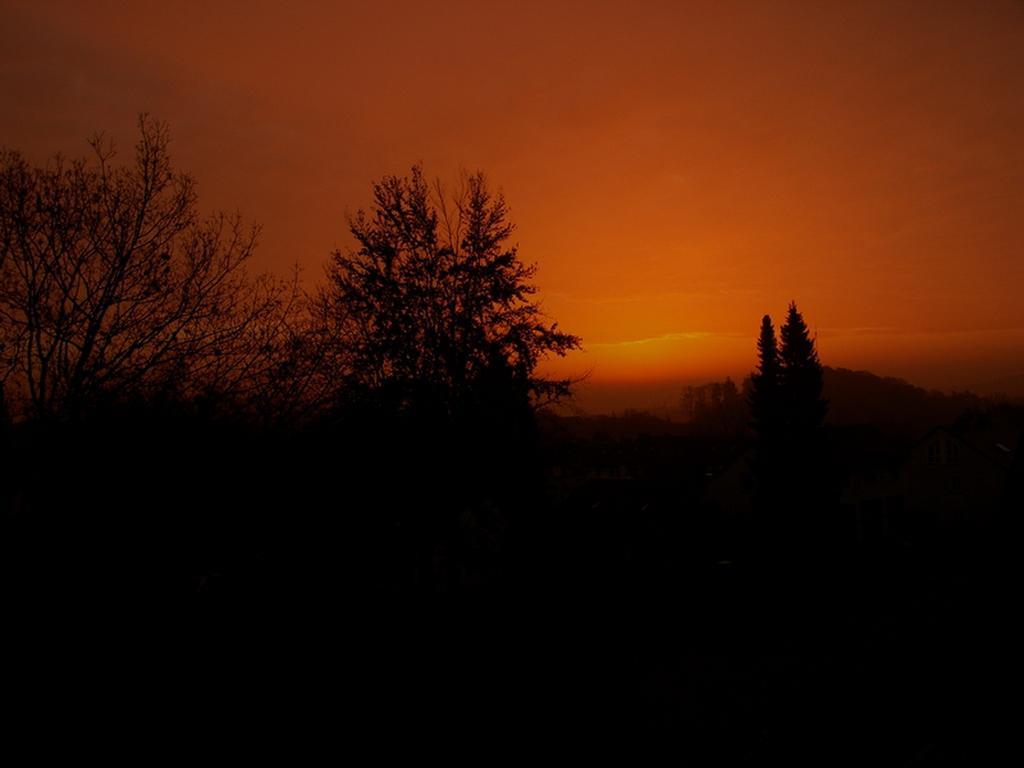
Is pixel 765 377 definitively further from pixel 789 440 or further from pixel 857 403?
pixel 857 403

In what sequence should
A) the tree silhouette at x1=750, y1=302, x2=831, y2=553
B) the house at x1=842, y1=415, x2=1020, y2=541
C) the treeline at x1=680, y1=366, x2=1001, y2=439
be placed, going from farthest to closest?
1. the treeline at x1=680, y1=366, x2=1001, y2=439
2. the house at x1=842, y1=415, x2=1020, y2=541
3. the tree silhouette at x1=750, y1=302, x2=831, y2=553

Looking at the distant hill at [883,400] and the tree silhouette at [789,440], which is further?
the distant hill at [883,400]

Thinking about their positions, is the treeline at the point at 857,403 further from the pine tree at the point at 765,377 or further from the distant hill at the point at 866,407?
the pine tree at the point at 765,377

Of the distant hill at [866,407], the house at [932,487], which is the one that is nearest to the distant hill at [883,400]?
the distant hill at [866,407]

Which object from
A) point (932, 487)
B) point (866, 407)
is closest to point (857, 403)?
point (866, 407)

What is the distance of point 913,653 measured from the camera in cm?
1210

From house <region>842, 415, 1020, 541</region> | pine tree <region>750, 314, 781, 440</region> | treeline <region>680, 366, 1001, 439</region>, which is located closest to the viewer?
house <region>842, 415, 1020, 541</region>

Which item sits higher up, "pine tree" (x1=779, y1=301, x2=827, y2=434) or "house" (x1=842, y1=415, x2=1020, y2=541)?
"pine tree" (x1=779, y1=301, x2=827, y2=434)

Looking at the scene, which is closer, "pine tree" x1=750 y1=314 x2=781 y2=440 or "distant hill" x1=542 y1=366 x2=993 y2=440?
"pine tree" x1=750 y1=314 x2=781 y2=440

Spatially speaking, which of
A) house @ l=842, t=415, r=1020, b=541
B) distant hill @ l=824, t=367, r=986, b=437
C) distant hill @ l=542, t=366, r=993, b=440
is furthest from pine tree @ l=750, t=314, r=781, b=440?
distant hill @ l=824, t=367, r=986, b=437

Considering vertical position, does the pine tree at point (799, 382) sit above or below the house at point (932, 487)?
above

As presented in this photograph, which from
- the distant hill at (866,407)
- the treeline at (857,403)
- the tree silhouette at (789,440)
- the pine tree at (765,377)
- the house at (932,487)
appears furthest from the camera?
the treeline at (857,403)

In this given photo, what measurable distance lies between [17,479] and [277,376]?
4.43 meters

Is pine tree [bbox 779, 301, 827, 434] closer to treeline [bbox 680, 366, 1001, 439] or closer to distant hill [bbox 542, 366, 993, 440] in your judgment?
distant hill [bbox 542, 366, 993, 440]
